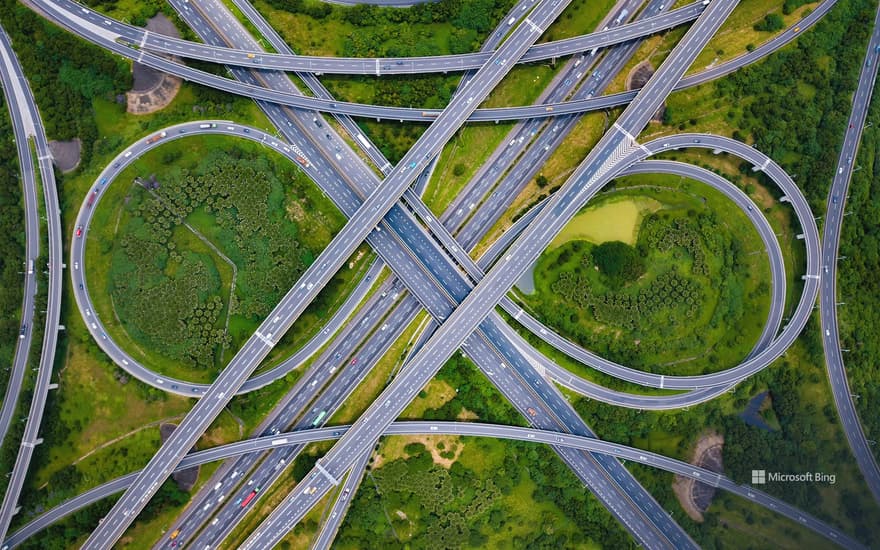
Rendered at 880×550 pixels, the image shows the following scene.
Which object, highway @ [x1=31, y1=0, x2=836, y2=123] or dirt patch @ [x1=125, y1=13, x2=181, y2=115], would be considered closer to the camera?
highway @ [x1=31, y1=0, x2=836, y2=123]

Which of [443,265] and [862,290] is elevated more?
[443,265]

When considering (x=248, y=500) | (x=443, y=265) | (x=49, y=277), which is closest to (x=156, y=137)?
(x=49, y=277)

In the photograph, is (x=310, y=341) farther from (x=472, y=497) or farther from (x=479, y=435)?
(x=472, y=497)

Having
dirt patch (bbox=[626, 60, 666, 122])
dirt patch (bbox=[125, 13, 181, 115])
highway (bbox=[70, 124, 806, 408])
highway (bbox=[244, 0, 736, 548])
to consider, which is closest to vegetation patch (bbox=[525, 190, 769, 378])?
highway (bbox=[70, 124, 806, 408])

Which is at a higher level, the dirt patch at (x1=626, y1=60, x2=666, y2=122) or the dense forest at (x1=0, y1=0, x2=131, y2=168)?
the dense forest at (x1=0, y1=0, x2=131, y2=168)

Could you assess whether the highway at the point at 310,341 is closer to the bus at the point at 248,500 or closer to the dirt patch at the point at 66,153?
the dirt patch at the point at 66,153

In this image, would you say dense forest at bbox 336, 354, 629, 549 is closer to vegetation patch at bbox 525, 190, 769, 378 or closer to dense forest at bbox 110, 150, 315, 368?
vegetation patch at bbox 525, 190, 769, 378
